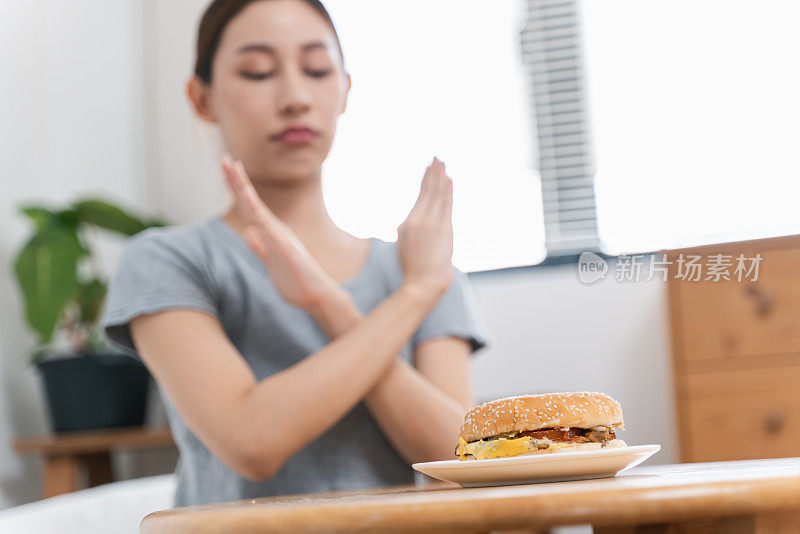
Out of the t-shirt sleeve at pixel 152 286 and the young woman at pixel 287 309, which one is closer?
the young woman at pixel 287 309

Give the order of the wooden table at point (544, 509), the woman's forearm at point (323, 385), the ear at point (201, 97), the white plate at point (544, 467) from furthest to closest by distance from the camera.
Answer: the ear at point (201, 97) < the woman's forearm at point (323, 385) < the white plate at point (544, 467) < the wooden table at point (544, 509)

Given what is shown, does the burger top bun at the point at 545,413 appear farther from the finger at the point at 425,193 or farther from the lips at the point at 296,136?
the lips at the point at 296,136

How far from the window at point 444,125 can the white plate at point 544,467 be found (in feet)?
6.78

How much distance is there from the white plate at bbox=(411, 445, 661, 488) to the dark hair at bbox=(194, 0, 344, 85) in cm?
87

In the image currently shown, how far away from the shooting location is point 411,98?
293 cm

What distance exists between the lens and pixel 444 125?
2877 millimetres

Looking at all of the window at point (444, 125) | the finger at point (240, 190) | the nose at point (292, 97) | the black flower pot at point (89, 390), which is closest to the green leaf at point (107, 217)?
the black flower pot at point (89, 390)

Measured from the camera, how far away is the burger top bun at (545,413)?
712 mm

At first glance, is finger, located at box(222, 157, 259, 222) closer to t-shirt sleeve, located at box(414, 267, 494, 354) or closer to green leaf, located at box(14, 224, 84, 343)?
t-shirt sleeve, located at box(414, 267, 494, 354)

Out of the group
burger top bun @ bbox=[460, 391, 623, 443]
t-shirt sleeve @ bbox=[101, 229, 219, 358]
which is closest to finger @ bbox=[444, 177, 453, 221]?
t-shirt sleeve @ bbox=[101, 229, 219, 358]

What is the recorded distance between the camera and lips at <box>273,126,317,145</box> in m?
1.28

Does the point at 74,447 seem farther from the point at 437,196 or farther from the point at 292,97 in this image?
the point at 437,196

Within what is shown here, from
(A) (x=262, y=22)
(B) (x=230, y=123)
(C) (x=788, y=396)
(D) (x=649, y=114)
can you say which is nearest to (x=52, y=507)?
(B) (x=230, y=123)

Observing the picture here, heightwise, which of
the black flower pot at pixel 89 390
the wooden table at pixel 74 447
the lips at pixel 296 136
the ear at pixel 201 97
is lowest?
the wooden table at pixel 74 447
